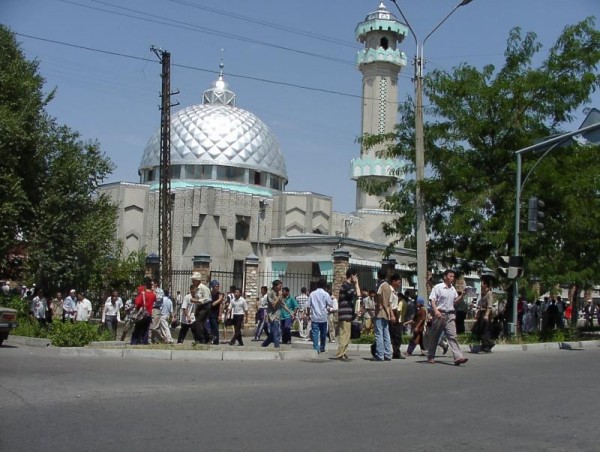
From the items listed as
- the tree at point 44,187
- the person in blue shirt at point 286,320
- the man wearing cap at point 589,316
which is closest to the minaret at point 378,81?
the man wearing cap at point 589,316

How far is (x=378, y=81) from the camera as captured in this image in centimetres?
5159

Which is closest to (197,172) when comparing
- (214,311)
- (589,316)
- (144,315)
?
(589,316)

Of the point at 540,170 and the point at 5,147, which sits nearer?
the point at 540,170

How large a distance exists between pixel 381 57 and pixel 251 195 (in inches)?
532

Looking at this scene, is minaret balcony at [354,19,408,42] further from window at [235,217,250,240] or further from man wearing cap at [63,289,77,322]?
man wearing cap at [63,289,77,322]

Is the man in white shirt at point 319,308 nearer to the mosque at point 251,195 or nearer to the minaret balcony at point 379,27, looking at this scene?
the mosque at point 251,195

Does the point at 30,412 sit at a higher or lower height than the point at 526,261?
lower

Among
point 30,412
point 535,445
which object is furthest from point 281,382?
→ point 535,445

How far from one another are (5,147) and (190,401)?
51.3 feet

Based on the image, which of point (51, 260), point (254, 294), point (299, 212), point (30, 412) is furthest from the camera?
point (299, 212)

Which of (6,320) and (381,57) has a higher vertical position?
(381,57)

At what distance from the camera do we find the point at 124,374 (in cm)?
1079

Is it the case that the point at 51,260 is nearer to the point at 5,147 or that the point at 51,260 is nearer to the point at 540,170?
the point at 5,147

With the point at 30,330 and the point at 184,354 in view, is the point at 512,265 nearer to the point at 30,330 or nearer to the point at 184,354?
the point at 184,354
